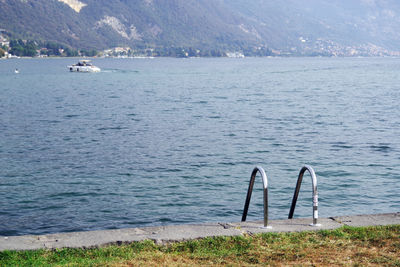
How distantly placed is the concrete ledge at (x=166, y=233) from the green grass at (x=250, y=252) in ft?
0.68

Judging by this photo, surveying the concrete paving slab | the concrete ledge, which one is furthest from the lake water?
the concrete paving slab

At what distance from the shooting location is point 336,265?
7316 mm

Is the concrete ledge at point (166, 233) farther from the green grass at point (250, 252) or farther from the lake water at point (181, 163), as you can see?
the lake water at point (181, 163)

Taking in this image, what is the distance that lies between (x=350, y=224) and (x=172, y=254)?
10.5 feet

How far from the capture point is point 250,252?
7855 mm

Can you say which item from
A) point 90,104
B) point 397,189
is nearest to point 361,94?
point 90,104

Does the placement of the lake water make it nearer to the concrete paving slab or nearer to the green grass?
the concrete paving slab

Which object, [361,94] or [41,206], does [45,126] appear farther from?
[361,94]

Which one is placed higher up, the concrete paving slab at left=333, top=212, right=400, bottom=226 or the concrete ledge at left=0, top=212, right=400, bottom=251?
the concrete paving slab at left=333, top=212, right=400, bottom=226

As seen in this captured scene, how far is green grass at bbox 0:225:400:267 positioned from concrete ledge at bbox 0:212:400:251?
208 millimetres

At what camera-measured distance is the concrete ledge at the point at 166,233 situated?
8.28m

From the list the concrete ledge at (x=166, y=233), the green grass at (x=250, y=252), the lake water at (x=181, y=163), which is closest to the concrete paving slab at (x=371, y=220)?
the concrete ledge at (x=166, y=233)

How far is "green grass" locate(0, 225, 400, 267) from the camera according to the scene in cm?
745

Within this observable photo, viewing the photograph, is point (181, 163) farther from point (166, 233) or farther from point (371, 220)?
point (166, 233)
